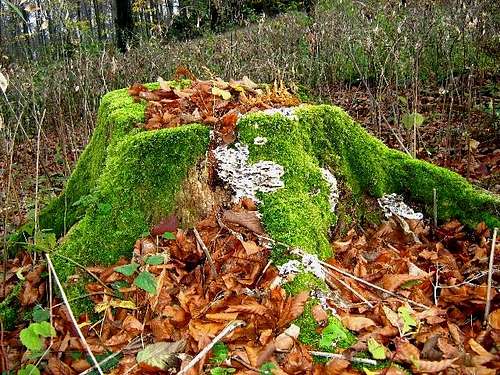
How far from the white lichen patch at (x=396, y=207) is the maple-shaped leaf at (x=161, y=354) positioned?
1.55 m

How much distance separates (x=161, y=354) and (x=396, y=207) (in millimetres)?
1707

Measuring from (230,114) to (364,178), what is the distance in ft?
3.00

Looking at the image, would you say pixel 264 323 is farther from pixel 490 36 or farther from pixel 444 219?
pixel 490 36

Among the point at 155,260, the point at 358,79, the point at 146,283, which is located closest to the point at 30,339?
the point at 146,283

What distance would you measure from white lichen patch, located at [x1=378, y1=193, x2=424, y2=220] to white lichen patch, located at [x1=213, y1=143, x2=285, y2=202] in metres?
0.78

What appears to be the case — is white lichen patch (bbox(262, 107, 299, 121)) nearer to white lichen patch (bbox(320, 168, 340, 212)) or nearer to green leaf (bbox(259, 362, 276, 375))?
white lichen patch (bbox(320, 168, 340, 212))

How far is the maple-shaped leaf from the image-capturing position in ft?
5.61

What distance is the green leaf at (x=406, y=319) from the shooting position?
6.21ft

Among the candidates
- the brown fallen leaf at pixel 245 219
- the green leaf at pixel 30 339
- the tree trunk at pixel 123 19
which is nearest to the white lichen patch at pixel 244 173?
the brown fallen leaf at pixel 245 219

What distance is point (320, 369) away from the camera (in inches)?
67.1

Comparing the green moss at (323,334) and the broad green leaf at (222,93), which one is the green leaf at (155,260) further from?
the broad green leaf at (222,93)

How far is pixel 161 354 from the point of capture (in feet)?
5.73

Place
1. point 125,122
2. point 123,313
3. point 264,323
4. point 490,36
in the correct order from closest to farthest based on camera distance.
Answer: point 264,323 → point 123,313 → point 125,122 → point 490,36

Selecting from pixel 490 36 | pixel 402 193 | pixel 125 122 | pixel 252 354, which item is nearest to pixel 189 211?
pixel 125 122
